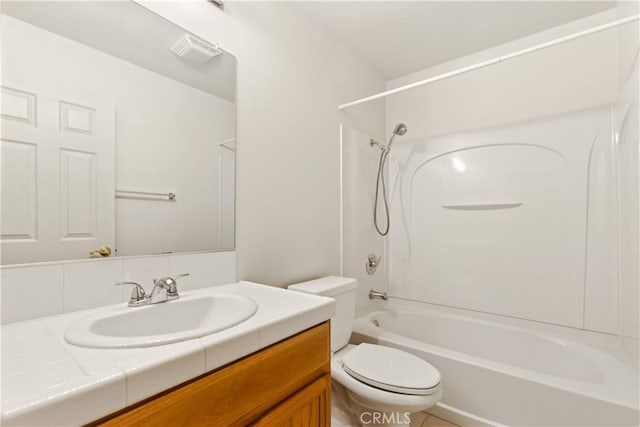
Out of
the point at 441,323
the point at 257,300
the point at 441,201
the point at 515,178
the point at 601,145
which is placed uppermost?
the point at 601,145

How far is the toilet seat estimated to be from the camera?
1.26m

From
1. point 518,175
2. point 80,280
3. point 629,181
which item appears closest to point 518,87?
point 518,175

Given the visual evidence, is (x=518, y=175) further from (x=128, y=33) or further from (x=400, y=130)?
(x=128, y=33)

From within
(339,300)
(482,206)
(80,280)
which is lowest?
(339,300)

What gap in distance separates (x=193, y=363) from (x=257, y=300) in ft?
1.44

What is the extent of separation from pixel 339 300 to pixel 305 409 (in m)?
0.72

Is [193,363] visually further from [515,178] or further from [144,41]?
[515,178]

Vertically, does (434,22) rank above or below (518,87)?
above

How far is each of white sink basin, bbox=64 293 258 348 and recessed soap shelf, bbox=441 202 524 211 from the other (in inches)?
71.9

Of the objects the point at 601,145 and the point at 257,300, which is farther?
the point at 601,145

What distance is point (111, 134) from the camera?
1015 millimetres

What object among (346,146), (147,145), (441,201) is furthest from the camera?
(441,201)

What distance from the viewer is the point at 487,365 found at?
1492mm

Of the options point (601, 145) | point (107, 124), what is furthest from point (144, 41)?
point (601, 145)
